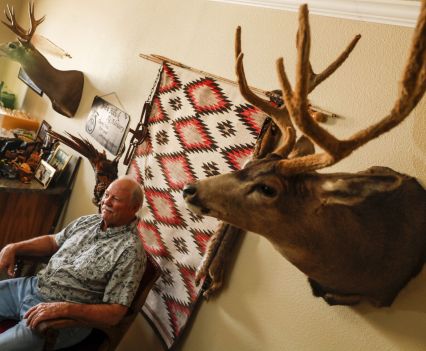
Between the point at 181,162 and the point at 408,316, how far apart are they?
1.18m

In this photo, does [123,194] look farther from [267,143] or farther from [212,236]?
[267,143]

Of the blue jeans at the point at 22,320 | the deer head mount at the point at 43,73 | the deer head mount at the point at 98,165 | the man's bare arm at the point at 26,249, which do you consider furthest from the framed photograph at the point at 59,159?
the blue jeans at the point at 22,320

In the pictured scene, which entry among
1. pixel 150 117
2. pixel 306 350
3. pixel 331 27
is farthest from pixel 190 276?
pixel 331 27

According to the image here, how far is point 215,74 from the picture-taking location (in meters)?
1.74

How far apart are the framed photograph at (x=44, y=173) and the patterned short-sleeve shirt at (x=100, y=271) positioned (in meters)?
0.98

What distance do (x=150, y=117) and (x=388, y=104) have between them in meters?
1.32

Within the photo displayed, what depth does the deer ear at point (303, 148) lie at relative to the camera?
37.4 inches

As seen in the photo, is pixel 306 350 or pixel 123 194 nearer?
pixel 306 350

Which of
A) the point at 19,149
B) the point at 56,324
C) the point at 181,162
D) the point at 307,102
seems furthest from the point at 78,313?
the point at 19,149

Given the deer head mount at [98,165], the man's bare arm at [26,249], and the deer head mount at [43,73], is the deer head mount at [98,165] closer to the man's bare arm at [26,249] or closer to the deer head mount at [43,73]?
the man's bare arm at [26,249]

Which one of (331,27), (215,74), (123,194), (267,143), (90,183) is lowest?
(90,183)

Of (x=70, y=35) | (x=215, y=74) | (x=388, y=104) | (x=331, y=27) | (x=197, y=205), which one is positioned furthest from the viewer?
(x=70, y=35)

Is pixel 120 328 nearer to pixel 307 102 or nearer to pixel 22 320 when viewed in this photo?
pixel 22 320

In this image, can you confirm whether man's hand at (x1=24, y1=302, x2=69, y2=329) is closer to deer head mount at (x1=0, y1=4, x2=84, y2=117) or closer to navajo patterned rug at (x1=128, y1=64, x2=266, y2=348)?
navajo patterned rug at (x1=128, y1=64, x2=266, y2=348)
